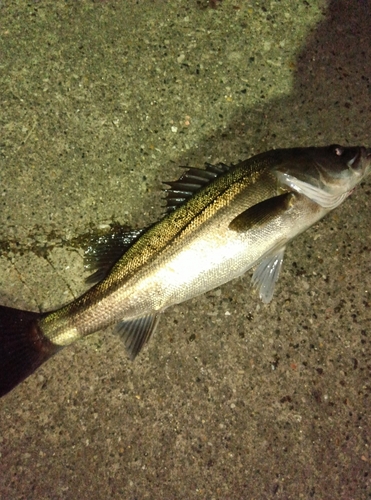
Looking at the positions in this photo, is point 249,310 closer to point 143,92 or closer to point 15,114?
point 143,92

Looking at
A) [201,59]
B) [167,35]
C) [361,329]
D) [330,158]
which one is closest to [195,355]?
[361,329]

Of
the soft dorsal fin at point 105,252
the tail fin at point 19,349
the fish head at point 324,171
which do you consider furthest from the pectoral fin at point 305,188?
the tail fin at point 19,349

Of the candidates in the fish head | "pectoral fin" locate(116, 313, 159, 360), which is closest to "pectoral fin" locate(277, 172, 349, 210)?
the fish head

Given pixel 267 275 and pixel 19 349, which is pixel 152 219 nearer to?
pixel 267 275

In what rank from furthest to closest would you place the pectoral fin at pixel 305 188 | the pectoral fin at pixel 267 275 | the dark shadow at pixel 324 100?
1. the dark shadow at pixel 324 100
2. the pectoral fin at pixel 267 275
3. the pectoral fin at pixel 305 188

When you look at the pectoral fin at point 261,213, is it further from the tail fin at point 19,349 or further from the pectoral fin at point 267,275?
the tail fin at point 19,349

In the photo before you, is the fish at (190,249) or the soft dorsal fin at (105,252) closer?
the fish at (190,249)

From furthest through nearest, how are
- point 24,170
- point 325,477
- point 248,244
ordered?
point 24,170
point 325,477
point 248,244
